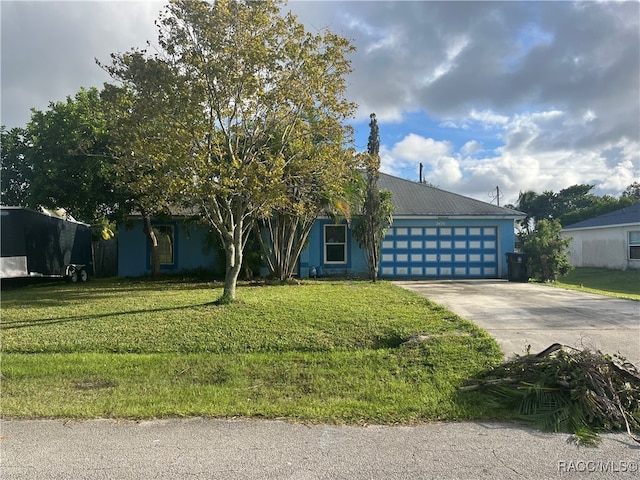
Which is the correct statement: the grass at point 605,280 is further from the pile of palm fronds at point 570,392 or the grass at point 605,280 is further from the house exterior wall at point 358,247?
the pile of palm fronds at point 570,392

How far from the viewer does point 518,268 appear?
16734 millimetres

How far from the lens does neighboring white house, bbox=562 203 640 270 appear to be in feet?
78.5

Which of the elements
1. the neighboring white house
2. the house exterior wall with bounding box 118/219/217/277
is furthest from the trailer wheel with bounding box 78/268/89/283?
the neighboring white house

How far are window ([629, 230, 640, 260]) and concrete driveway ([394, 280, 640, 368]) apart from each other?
1310 centimetres

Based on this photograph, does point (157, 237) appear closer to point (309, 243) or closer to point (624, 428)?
point (309, 243)

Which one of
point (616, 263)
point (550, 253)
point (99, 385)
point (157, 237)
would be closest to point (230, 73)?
point (99, 385)

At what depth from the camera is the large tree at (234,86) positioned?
8.59m

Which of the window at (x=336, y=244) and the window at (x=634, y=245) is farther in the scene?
the window at (x=634, y=245)

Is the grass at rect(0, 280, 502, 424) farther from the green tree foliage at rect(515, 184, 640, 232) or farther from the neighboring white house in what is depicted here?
the green tree foliage at rect(515, 184, 640, 232)

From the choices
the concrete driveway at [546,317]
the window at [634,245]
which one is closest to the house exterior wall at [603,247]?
the window at [634,245]

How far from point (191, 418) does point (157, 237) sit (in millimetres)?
15147

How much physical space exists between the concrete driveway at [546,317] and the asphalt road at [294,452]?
8.92 feet

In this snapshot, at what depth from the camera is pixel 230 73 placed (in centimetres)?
864

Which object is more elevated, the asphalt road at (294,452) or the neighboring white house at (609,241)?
the neighboring white house at (609,241)
